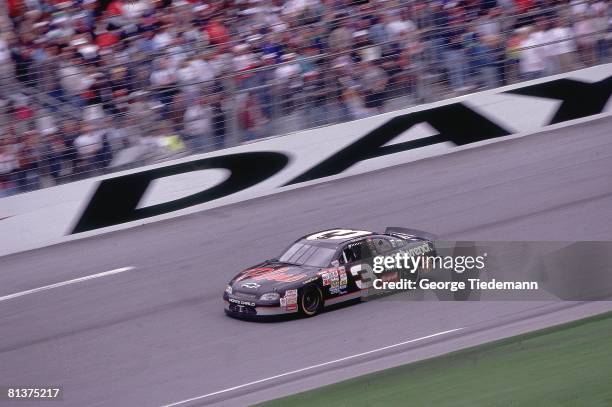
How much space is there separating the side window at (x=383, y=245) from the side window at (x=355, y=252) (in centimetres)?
14

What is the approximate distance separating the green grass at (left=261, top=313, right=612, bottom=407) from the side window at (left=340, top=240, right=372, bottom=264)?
2672mm

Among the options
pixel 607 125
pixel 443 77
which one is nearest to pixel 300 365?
pixel 443 77

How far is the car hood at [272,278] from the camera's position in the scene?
12.5 meters

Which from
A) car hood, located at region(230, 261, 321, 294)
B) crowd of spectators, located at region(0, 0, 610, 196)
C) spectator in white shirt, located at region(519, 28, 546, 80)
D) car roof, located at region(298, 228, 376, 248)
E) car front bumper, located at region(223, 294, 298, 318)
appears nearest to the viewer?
car front bumper, located at region(223, 294, 298, 318)

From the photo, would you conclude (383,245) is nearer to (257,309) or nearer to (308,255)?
(308,255)

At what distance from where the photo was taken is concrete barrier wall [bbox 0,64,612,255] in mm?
16328

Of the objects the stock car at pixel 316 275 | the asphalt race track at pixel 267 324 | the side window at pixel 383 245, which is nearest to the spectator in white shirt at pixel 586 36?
the asphalt race track at pixel 267 324

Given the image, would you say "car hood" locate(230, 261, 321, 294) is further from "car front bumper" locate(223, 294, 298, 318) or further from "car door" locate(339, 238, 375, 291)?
"car door" locate(339, 238, 375, 291)

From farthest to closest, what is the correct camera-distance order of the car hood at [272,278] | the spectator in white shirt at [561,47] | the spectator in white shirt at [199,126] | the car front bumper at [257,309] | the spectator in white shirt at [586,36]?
the spectator in white shirt at [586,36], the spectator in white shirt at [561,47], the spectator in white shirt at [199,126], the car hood at [272,278], the car front bumper at [257,309]

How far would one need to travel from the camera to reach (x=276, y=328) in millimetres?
12328

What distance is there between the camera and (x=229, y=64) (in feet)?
56.8

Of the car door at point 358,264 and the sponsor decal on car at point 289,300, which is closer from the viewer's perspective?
the sponsor decal on car at point 289,300

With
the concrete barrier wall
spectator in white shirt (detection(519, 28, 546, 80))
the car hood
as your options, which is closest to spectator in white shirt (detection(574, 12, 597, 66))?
the concrete barrier wall

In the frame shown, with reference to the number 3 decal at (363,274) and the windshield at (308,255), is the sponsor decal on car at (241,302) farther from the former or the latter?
the number 3 decal at (363,274)
